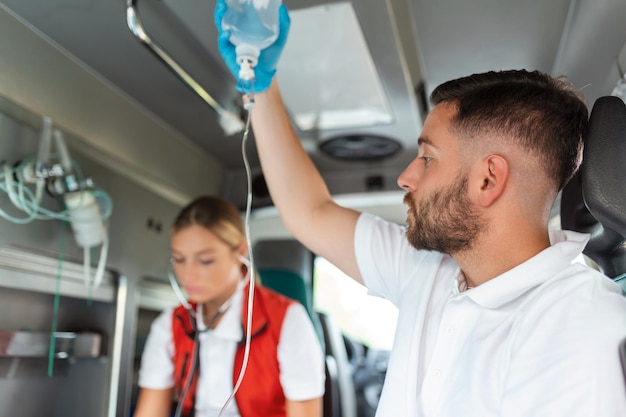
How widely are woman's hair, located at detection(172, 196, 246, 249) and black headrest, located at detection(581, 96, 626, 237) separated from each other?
1.47 metres

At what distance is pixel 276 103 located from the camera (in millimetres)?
1680

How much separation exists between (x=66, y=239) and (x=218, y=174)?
140 cm

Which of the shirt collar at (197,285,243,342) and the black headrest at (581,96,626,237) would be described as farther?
the shirt collar at (197,285,243,342)

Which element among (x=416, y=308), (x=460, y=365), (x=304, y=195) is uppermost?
(x=304, y=195)

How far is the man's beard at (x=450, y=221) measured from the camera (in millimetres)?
→ 1347

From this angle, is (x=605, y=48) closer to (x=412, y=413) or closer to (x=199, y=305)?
(x=412, y=413)

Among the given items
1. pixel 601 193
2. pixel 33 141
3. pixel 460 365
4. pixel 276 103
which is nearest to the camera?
pixel 601 193

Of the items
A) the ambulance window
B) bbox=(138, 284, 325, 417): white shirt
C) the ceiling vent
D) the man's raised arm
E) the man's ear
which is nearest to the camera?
the man's ear

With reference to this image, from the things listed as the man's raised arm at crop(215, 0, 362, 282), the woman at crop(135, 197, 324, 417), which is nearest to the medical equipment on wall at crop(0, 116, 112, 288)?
the woman at crop(135, 197, 324, 417)

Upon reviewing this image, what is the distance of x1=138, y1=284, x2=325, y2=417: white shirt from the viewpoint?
2018mm

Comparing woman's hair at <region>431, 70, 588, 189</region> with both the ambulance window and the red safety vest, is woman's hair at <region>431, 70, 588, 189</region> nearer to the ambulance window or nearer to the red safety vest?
the red safety vest

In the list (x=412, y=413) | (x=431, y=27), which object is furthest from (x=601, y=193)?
(x=431, y=27)

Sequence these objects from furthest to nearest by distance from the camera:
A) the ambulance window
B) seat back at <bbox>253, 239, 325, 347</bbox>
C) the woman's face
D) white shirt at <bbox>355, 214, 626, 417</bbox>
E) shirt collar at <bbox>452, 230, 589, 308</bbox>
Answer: the ambulance window < seat back at <bbox>253, 239, 325, 347</bbox> < the woman's face < shirt collar at <bbox>452, 230, 589, 308</bbox> < white shirt at <bbox>355, 214, 626, 417</bbox>

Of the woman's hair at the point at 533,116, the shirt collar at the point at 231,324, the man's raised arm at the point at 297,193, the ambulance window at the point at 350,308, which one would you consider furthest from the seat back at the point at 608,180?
the ambulance window at the point at 350,308
